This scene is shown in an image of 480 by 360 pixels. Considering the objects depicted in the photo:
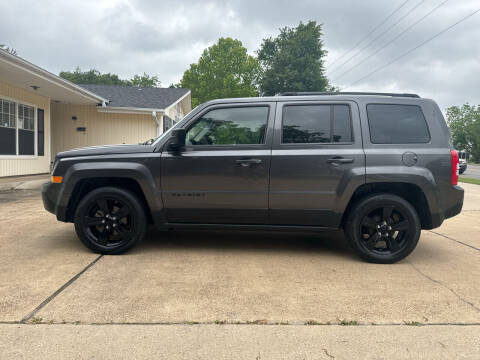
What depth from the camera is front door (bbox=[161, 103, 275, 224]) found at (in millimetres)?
3896

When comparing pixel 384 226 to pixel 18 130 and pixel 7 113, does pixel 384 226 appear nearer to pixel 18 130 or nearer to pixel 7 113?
pixel 7 113

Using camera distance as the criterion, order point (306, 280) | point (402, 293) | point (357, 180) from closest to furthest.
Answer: point (402, 293), point (306, 280), point (357, 180)

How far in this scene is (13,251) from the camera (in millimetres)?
4086

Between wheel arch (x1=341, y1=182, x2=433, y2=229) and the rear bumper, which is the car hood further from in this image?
the rear bumper

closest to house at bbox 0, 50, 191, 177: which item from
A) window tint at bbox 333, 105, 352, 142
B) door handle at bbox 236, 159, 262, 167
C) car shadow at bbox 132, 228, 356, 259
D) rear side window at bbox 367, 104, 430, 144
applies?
car shadow at bbox 132, 228, 356, 259

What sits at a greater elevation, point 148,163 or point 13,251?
point 148,163

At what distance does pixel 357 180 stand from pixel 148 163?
238cm

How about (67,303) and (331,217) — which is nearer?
(67,303)

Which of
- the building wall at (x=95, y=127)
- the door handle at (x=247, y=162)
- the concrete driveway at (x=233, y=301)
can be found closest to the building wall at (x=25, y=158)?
the building wall at (x=95, y=127)

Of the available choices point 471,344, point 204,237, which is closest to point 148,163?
point 204,237

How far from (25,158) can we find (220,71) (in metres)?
37.0

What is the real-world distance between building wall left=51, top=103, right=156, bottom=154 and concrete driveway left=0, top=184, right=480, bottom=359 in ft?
41.8

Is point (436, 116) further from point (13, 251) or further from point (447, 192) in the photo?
point (13, 251)

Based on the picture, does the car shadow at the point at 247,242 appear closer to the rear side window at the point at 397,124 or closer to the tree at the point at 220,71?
the rear side window at the point at 397,124
